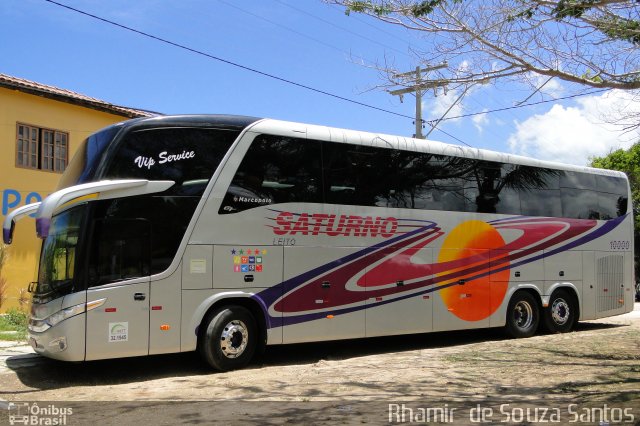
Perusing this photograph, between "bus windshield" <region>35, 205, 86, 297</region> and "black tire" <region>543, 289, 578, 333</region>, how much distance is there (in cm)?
1037

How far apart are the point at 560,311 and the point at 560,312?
2 cm

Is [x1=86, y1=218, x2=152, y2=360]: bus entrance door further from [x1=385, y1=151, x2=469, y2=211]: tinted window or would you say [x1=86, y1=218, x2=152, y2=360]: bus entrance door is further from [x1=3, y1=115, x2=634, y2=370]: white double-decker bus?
[x1=385, y1=151, x2=469, y2=211]: tinted window

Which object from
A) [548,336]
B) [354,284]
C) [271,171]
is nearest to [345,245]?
[354,284]


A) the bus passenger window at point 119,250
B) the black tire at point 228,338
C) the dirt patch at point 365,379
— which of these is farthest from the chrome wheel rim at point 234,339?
the bus passenger window at point 119,250

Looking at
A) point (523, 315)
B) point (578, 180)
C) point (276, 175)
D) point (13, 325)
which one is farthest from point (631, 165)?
point (13, 325)

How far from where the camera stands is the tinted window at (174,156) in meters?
8.62

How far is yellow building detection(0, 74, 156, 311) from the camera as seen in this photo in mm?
15156

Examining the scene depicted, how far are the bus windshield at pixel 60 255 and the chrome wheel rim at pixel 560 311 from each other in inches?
418

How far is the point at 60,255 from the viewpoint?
28.2 ft

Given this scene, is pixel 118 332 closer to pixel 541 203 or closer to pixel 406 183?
pixel 406 183

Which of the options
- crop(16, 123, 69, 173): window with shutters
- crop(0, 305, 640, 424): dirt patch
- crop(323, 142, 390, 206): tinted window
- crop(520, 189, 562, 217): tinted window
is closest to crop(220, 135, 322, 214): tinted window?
crop(323, 142, 390, 206): tinted window

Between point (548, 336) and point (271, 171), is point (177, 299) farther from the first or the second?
point (548, 336)

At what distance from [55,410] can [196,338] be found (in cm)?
245

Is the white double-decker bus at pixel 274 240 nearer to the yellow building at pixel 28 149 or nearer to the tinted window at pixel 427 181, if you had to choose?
the tinted window at pixel 427 181
